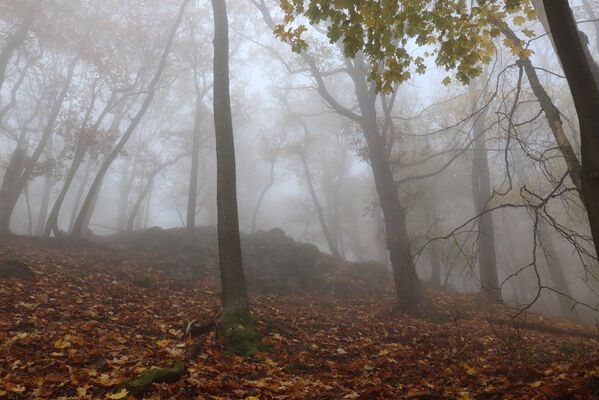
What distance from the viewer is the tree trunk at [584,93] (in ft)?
9.73

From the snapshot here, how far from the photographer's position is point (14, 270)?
23.1ft

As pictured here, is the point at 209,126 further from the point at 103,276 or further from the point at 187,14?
the point at 103,276

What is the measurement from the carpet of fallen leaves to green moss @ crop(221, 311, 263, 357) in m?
0.19

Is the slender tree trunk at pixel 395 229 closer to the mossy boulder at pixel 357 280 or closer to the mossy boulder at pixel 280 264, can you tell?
the mossy boulder at pixel 357 280

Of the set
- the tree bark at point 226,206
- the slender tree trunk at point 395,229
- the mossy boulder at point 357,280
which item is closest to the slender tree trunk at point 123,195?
the mossy boulder at point 357,280

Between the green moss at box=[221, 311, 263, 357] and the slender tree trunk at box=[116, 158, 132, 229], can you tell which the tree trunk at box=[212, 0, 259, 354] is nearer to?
the green moss at box=[221, 311, 263, 357]

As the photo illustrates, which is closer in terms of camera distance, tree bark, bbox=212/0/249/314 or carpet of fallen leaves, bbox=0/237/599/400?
carpet of fallen leaves, bbox=0/237/599/400

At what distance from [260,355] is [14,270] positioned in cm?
611

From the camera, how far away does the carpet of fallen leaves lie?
3.37 m

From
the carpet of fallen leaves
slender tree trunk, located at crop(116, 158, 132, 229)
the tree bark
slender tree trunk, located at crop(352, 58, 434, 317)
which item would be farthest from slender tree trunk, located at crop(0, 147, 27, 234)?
slender tree trunk, located at crop(116, 158, 132, 229)

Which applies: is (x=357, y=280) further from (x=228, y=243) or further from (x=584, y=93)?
(x=584, y=93)

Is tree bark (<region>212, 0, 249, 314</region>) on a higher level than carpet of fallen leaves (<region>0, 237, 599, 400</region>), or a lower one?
higher

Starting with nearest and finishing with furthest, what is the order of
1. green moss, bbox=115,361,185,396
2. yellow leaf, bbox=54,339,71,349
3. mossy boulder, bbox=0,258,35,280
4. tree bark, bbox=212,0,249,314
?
green moss, bbox=115,361,185,396, yellow leaf, bbox=54,339,71,349, tree bark, bbox=212,0,249,314, mossy boulder, bbox=0,258,35,280

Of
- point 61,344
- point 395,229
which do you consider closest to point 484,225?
point 395,229
